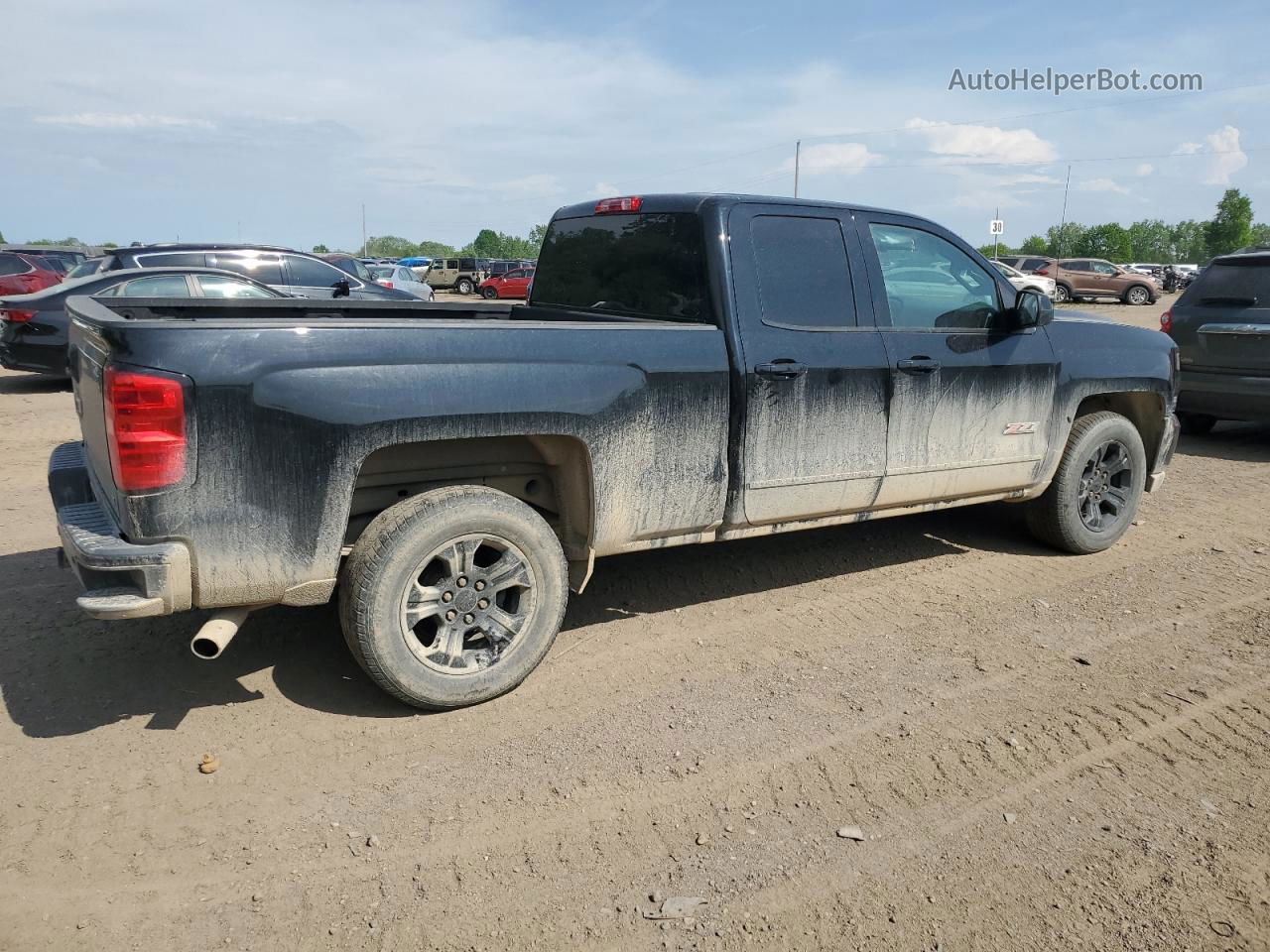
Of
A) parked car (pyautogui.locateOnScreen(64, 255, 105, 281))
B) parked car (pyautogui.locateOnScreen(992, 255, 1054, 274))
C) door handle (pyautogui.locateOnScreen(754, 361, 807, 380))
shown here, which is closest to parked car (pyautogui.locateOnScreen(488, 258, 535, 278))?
parked car (pyautogui.locateOnScreen(992, 255, 1054, 274))

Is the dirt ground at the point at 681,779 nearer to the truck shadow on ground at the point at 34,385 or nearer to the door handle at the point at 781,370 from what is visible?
the door handle at the point at 781,370

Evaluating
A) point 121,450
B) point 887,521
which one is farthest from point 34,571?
point 887,521

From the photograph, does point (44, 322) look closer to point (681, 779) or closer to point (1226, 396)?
point (681, 779)

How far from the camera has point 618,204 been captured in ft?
15.7

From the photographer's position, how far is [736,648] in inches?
169

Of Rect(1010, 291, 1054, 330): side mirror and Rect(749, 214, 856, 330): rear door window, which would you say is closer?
Rect(749, 214, 856, 330): rear door window

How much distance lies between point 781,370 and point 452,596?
1706 millimetres

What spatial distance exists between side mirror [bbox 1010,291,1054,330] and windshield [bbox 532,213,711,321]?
72.2 inches

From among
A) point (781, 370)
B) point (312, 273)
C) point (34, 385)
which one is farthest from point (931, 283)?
point (34, 385)

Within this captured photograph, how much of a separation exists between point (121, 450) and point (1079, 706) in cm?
360

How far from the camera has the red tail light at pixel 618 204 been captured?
184 inches

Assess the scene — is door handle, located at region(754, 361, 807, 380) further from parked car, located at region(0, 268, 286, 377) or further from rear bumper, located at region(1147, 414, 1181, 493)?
parked car, located at region(0, 268, 286, 377)

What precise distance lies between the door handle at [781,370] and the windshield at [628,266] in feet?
1.05

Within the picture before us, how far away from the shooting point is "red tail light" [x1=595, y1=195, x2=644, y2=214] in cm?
468
